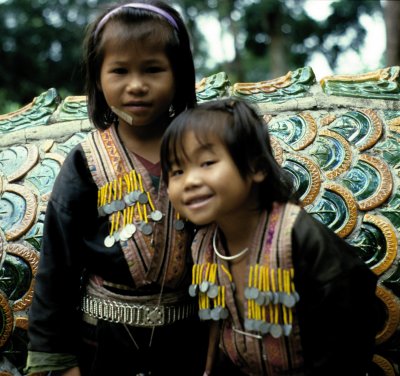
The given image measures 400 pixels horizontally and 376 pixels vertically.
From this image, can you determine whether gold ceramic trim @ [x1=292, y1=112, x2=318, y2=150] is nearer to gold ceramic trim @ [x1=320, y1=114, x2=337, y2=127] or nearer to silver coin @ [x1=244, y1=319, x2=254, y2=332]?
gold ceramic trim @ [x1=320, y1=114, x2=337, y2=127]

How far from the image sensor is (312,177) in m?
2.17

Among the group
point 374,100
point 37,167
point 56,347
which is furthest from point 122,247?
point 374,100

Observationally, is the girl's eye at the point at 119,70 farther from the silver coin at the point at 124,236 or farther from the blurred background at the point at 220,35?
the blurred background at the point at 220,35

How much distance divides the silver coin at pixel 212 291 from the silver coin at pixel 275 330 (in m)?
0.17

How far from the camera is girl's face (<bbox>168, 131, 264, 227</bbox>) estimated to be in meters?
1.44

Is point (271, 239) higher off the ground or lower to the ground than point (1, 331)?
higher

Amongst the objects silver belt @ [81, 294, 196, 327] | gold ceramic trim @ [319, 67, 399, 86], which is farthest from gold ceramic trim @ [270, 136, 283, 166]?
silver belt @ [81, 294, 196, 327]

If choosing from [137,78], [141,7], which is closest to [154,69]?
[137,78]

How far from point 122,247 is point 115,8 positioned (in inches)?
27.1

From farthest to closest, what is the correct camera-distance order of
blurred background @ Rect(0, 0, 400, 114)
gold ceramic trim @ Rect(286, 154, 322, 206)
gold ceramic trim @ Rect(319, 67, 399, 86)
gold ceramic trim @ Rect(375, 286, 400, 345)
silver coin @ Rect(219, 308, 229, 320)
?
blurred background @ Rect(0, 0, 400, 114) < gold ceramic trim @ Rect(319, 67, 399, 86) < gold ceramic trim @ Rect(286, 154, 322, 206) < gold ceramic trim @ Rect(375, 286, 400, 345) < silver coin @ Rect(219, 308, 229, 320)

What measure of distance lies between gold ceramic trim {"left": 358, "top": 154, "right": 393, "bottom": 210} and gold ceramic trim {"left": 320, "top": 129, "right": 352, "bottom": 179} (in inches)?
2.6

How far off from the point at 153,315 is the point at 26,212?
74 cm

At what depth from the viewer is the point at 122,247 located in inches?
66.1

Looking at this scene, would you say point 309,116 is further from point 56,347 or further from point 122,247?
point 56,347
